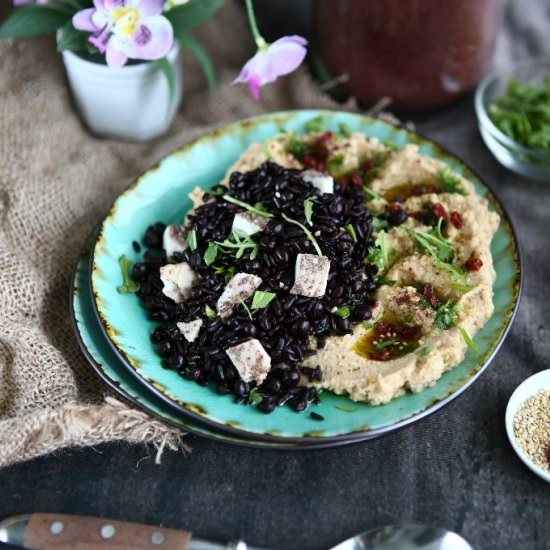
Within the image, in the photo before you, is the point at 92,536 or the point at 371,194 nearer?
the point at 92,536

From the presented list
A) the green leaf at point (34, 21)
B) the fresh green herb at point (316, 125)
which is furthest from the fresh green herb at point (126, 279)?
the green leaf at point (34, 21)

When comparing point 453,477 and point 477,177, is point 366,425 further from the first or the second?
point 477,177

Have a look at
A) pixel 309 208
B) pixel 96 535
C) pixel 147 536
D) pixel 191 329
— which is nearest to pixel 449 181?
pixel 309 208

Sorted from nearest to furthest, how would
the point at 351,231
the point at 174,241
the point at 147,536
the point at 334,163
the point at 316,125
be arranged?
the point at 147,536 < the point at 351,231 < the point at 174,241 < the point at 334,163 < the point at 316,125

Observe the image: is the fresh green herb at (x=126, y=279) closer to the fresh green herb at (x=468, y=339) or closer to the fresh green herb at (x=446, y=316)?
the fresh green herb at (x=446, y=316)

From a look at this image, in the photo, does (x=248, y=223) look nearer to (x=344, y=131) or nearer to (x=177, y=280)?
(x=177, y=280)

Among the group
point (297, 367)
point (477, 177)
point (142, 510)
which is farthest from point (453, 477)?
point (477, 177)

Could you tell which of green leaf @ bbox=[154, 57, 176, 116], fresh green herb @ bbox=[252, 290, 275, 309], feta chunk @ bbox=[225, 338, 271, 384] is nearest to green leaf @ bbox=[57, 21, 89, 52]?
green leaf @ bbox=[154, 57, 176, 116]
